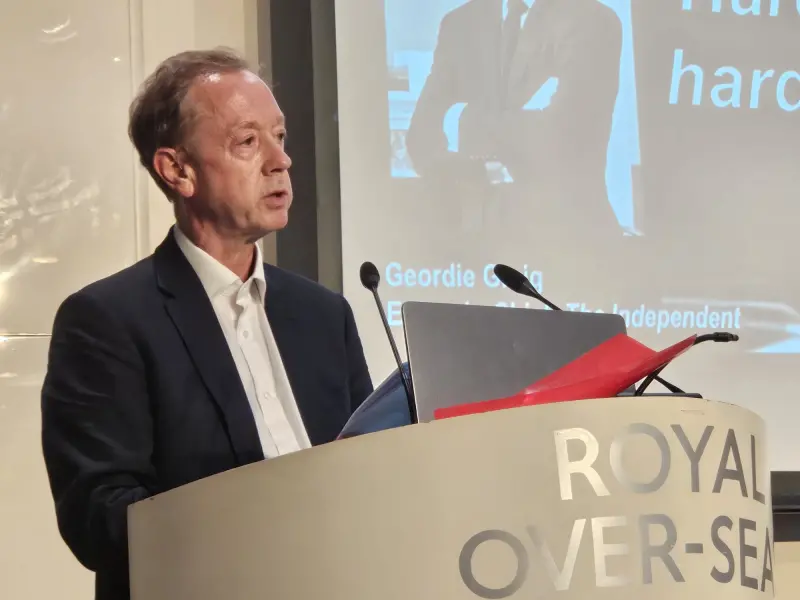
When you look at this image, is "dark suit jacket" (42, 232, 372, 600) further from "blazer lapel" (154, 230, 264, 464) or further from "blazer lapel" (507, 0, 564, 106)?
"blazer lapel" (507, 0, 564, 106)

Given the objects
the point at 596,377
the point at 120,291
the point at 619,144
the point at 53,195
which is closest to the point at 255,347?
the point at 120,291

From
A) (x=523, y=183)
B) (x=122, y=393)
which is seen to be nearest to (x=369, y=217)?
(x=523, y=183)

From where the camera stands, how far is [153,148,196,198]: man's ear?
1477 millimetres

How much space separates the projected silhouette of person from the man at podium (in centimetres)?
88

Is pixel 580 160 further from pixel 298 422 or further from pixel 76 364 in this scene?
pixel 76 364

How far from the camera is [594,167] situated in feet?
7.97

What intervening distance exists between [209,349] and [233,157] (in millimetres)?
302

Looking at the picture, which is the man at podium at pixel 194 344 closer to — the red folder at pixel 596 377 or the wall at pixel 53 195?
the red folder at pixel 596 377

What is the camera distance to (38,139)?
89.9 inches

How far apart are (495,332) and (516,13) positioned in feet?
4.79

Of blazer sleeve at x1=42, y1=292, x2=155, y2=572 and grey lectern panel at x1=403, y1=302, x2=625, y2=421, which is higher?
grey lectern panel at x1=403, y1=302, x2=625, y2=421

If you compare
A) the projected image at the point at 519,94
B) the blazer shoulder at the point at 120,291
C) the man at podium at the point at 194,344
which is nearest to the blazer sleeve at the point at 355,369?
the man at podium at the point at 194,344

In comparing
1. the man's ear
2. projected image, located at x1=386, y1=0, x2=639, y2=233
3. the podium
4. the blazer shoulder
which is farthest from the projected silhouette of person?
the podium

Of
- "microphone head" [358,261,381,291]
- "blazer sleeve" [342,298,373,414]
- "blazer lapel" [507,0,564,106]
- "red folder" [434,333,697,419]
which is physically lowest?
"blazer sleeve" [342,298,373,414]
